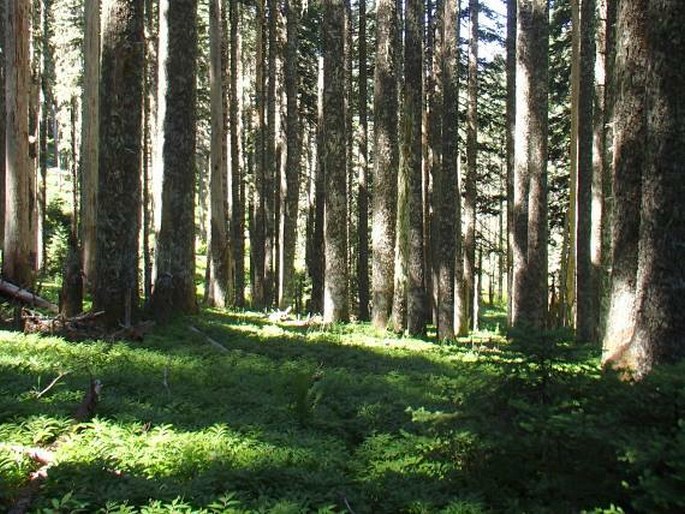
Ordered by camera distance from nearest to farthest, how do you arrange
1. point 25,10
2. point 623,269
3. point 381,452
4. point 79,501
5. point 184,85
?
1. point 79,501
2. point 381,452
3. point 623,269
4. point 184,85
5. point 25,10

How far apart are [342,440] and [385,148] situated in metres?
8.75

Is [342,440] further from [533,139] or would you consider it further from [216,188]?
[216,188]

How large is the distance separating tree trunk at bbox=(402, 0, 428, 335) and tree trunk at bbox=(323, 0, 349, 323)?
5.02 ft

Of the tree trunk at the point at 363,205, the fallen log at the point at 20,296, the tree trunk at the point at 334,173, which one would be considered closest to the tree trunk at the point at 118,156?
the fallen log at the point at 20,296

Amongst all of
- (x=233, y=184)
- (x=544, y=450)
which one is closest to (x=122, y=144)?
(x=544, y=450)

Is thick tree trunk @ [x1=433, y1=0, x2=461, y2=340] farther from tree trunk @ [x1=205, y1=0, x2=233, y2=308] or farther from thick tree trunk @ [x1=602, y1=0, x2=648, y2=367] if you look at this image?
thick tree trunk @ [x1=602, y1=0, x2=648, y2=367]

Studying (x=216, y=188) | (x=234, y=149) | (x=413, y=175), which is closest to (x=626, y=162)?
(x=413, y=175)

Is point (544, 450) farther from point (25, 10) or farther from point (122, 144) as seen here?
point (25, 10)

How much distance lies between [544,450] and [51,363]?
6.10m

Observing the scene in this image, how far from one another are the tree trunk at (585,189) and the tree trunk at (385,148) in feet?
16.5

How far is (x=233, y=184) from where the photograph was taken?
24.1 m

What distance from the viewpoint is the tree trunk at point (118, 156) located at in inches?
408

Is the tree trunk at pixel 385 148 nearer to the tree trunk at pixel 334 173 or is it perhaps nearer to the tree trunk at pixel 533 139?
the tree trunk at pixel 334 173

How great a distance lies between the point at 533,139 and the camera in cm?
1325
